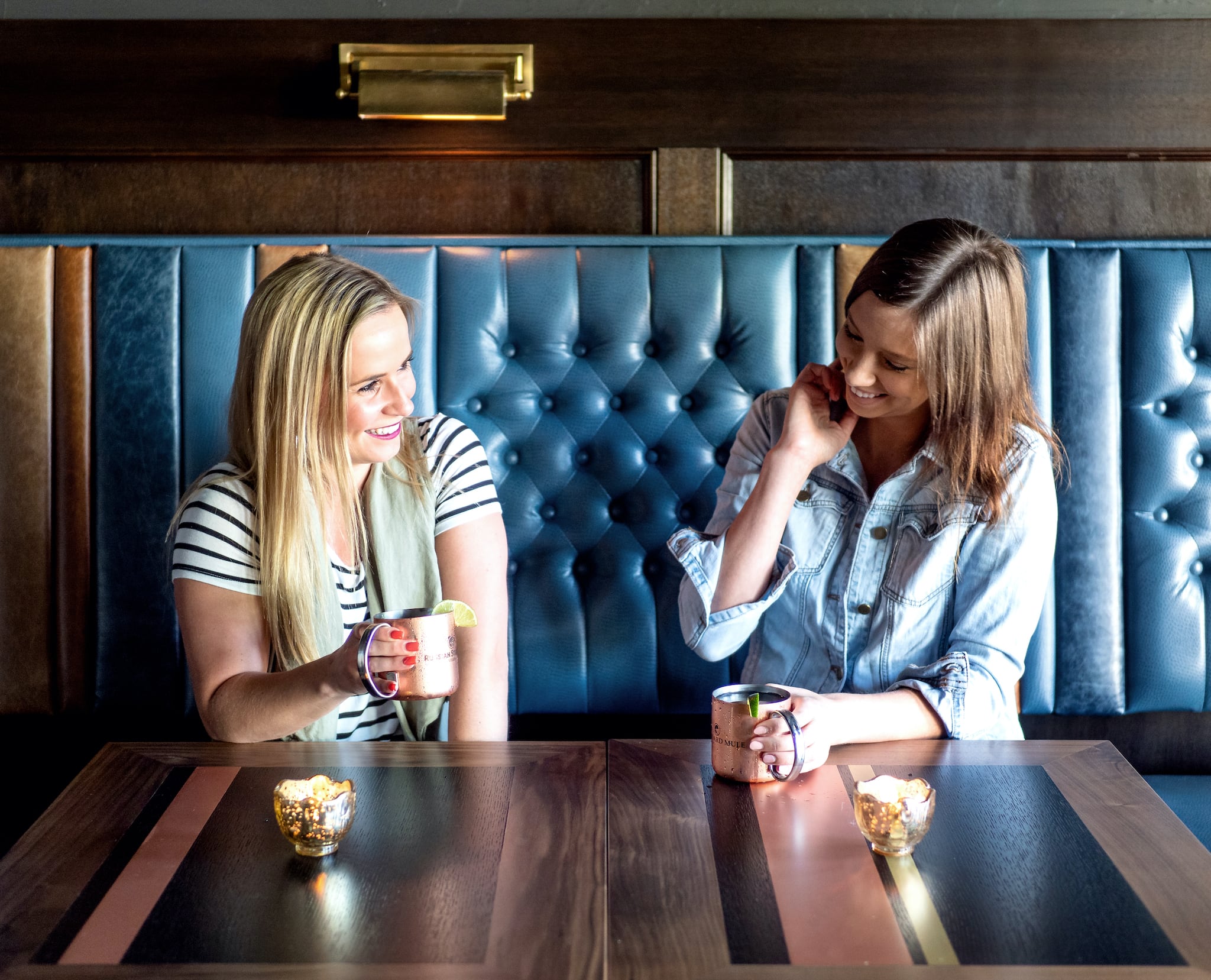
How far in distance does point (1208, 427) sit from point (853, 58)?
86 centimetres

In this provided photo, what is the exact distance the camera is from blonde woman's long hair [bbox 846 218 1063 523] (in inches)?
57.1

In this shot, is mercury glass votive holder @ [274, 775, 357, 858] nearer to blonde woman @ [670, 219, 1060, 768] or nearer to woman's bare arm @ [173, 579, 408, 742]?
woman's bare arm @ [173, 579, 408, 742]

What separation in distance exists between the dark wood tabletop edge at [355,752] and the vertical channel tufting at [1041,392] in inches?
37.9

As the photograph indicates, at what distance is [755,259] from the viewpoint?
1.89 meters

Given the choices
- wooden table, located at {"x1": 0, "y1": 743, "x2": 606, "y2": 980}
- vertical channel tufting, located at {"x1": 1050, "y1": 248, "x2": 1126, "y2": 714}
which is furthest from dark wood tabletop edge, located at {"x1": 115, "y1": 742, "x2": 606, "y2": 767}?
vertical channel tufting, located at {"x1": 1050, "y1": 248, "x2": 1126, "y2": 714}

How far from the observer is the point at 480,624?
5.03 feet

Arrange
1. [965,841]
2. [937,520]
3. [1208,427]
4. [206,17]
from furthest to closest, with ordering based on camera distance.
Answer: [206,17] → [1208,427] → [937,520] → [965,841]

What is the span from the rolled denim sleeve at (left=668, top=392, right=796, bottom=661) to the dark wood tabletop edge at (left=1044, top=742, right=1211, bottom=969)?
46 cm

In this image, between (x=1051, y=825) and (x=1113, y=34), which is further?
(x=1113, y=34)

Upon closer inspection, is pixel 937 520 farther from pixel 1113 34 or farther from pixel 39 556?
pixel 39 556

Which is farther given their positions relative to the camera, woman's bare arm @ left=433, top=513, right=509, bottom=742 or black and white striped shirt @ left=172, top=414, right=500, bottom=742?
woman's bare arm @ left=433, top=513, right=509, bottom=742

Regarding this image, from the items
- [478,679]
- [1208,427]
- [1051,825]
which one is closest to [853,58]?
Result: [1208,427]

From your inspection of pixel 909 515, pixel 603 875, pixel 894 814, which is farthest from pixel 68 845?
pixel 909 515

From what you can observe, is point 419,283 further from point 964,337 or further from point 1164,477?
point 1164,477
